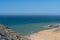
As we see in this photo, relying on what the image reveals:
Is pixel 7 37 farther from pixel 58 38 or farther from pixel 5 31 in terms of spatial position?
pixel 58 38

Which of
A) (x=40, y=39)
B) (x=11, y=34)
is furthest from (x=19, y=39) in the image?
(x=40, y=39)

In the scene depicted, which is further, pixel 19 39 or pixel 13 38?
pixel 19 39

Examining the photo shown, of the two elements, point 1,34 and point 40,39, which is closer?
point 1,34

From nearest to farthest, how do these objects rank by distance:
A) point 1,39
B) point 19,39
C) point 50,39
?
point 1,39
point 19,39
point 50,39

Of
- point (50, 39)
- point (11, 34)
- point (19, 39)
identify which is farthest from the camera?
point (50, 39)

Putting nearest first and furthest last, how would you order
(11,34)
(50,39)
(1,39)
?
1. (1,39)
2. (11,34)
3. (50,39)

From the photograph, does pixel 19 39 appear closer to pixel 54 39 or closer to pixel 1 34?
pixel 1 34

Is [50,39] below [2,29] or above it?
below

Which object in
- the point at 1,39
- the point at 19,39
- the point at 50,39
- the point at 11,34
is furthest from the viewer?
the point at 50,39

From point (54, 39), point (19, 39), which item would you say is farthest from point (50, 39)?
point (19, 39)
